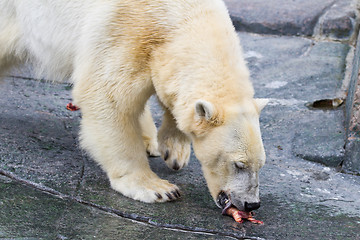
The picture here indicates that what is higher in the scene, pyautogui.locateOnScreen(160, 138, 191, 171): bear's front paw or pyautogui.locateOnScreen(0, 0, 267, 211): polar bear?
pyautogui.locateOnScreen(0, 0, 267, 211): polar bear

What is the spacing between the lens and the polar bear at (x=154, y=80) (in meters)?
3.07

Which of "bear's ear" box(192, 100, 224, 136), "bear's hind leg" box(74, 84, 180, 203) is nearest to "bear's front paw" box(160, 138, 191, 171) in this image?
"bear's hind leg" box(74, 84, 180, 203)

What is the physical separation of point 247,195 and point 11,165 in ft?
5.18

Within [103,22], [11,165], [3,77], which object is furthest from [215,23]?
[3,77]

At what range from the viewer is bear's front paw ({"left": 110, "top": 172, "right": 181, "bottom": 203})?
3.47 meters

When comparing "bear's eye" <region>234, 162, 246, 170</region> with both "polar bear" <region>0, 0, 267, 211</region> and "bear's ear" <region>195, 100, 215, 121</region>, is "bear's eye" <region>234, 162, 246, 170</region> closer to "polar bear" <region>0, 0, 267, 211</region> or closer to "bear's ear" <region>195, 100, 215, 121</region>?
"polar bear" <region>0, 0, 267, 211</region>

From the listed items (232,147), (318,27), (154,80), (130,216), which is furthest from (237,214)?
(318,27)

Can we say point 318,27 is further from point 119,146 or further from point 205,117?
point 205,117

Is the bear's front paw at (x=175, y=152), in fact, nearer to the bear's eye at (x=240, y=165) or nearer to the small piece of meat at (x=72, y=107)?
the bear's eye at (x=240, y=165)

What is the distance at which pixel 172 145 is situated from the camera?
392 cm

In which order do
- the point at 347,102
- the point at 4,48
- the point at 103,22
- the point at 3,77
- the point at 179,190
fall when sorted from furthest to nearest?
the point at 347,102
the point at 3,77
the point at 4,48
the point at 179,190
the point at 103,22

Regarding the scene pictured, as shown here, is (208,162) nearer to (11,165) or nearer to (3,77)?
(11,165)

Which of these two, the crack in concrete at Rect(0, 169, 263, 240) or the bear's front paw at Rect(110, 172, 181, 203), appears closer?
the crack in concrete at Rect(0, 169, 263, 240)

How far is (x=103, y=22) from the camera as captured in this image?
3.39 meters
